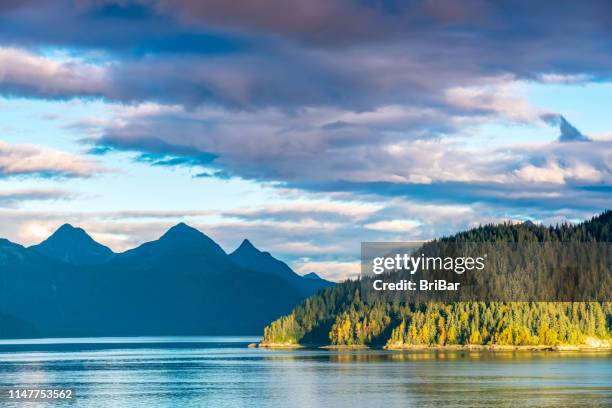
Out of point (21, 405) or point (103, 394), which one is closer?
point (21, 405)

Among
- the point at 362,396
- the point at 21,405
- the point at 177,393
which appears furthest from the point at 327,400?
the point at 21,405

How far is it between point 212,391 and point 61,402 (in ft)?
113

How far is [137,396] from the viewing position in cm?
18738

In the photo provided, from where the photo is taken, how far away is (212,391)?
198750 mm

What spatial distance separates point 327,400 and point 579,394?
43600 millimetres

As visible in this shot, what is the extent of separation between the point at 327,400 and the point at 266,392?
23453 millimetres

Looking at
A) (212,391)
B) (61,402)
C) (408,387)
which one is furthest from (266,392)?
(61,402)

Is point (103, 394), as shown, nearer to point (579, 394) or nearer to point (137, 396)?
point (137, 396)

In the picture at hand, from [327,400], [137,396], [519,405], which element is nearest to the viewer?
[519,405]

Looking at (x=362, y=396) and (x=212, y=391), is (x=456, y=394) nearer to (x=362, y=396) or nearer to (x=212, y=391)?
(x=362, y=396)

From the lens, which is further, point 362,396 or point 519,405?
point 362,396

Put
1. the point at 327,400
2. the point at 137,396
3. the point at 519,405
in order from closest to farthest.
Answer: the point at 519,405
the point at 327,400
the point at 137,396

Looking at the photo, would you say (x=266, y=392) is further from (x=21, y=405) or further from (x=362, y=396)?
(x=21, y=405)

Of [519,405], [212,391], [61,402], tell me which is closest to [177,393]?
[212,391]
